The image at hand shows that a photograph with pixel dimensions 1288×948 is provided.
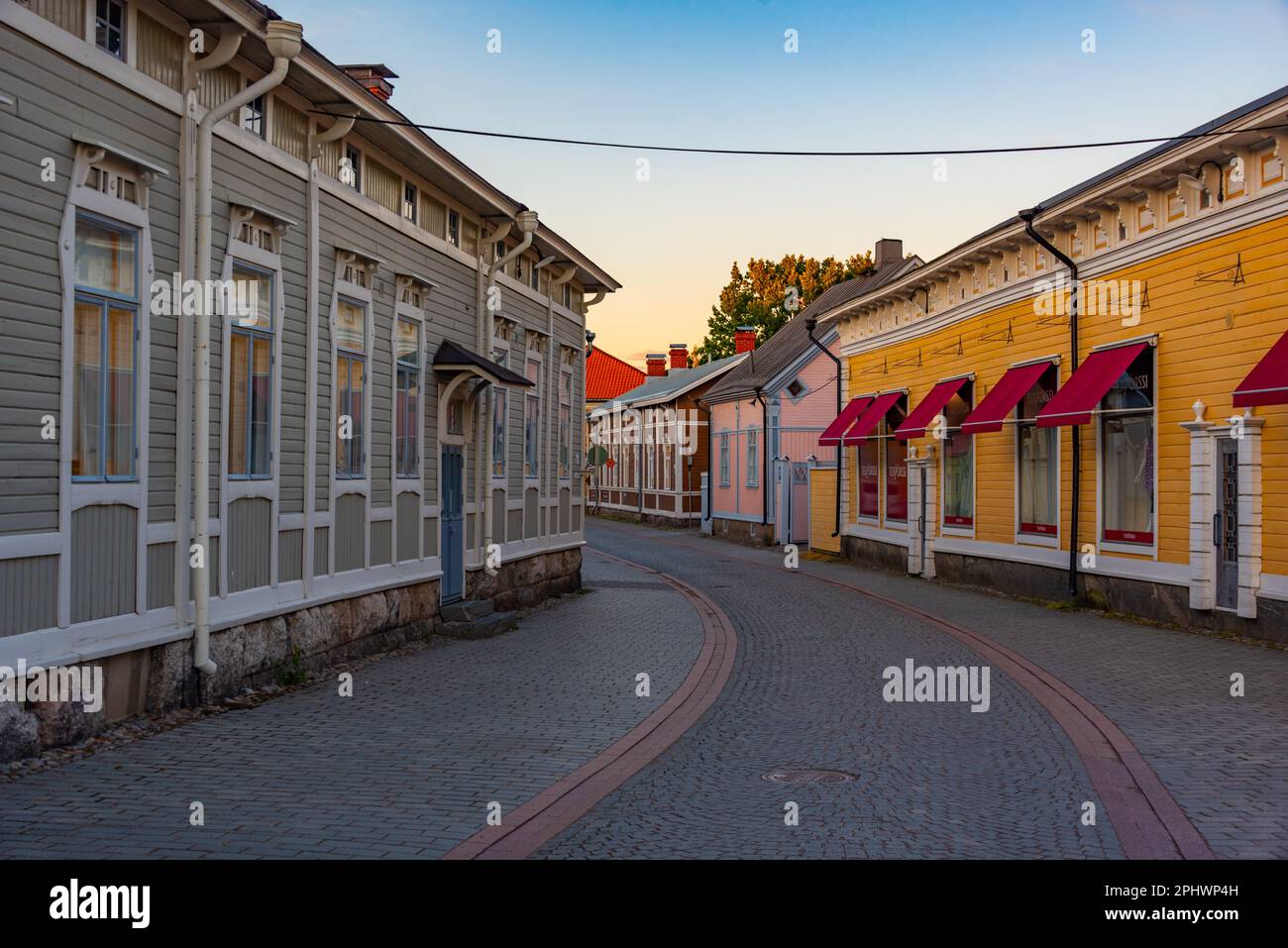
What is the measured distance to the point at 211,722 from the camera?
9.59 m

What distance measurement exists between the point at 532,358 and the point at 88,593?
12.8m

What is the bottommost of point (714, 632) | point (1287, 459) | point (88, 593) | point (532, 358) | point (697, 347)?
point (714, 632)

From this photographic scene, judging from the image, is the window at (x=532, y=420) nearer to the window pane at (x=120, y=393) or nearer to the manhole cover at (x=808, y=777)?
the window pane at (x=120, y=393)

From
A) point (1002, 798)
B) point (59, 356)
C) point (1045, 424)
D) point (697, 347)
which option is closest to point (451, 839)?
point (1002, 798)

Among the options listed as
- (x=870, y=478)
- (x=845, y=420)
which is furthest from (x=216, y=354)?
(x=845, y=420)

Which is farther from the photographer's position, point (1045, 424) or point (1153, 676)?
point (1045, 424)

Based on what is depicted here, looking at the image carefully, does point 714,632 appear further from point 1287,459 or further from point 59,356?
point 59,356

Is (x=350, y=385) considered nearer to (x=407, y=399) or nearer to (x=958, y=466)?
(x=407, y=399)

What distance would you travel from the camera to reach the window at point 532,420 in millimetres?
20625

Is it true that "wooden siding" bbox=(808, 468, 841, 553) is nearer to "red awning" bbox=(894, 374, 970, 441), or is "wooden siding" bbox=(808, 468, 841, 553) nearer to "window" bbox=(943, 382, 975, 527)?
"red awning" bbox=(894, 374, 970, 441)

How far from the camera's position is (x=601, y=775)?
833 cm

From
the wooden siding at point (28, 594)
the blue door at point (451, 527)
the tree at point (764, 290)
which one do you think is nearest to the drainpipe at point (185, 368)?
the wooden siding at point (28, 594)

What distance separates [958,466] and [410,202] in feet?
42.1

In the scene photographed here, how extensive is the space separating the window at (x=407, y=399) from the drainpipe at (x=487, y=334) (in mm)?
2403
